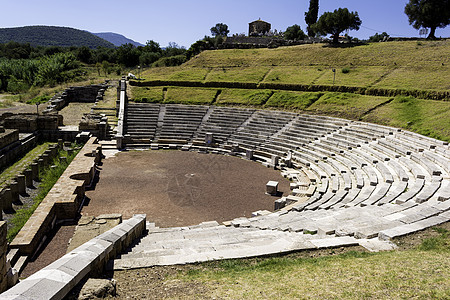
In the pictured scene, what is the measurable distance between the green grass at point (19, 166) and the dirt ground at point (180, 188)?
4.42m

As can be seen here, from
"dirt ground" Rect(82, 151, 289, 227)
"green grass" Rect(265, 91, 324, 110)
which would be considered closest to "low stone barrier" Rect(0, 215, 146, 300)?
"dirt ground" Rect(82, 151, 289, 227)

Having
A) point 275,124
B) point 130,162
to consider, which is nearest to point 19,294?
point 130,162

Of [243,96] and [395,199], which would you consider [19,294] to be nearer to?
[395,199]

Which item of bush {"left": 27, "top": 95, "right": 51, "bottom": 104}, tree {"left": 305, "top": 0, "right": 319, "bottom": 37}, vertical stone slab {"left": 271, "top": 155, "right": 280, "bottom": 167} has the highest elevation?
tree {"left": 305, "top": 0, "right": 319, "bottom": 37}

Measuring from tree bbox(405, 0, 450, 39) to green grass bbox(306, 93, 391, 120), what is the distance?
26694 mm

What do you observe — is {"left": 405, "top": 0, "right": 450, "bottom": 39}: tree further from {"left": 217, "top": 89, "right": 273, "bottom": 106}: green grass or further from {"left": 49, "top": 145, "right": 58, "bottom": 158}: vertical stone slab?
{"left": 49, "top": 145, "right": 58, "bottom": 158}: vertical stone slab

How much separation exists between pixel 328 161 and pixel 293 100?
12.9m

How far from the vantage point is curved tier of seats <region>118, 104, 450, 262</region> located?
35.4 ft

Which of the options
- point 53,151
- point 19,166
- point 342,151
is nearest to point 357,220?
point 342,151

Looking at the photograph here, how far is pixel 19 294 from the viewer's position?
4797 mm

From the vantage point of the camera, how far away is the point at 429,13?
47.3 meters

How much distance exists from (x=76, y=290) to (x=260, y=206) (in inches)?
461

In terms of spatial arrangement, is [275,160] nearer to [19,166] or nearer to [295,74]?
[19,166]

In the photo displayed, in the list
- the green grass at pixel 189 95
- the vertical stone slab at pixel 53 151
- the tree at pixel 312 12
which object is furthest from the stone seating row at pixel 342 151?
the tree at pixel 312 12
